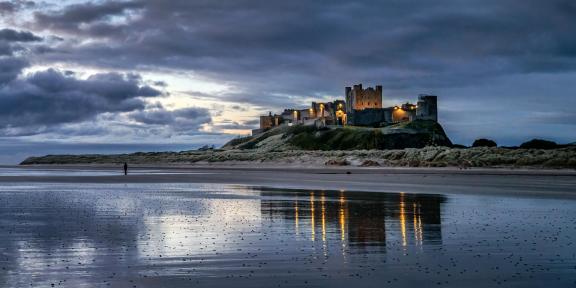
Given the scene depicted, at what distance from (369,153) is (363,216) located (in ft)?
217

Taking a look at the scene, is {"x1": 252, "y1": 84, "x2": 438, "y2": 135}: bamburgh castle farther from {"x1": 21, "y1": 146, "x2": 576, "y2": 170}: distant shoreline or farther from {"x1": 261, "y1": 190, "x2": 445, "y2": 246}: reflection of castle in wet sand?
{"x1": 261, "y1": 190, "x2": 445, "y2": 246}: reflection of castle in wet sand

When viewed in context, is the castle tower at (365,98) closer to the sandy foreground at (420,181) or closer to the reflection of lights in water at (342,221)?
the sandy foreground at (420,181)

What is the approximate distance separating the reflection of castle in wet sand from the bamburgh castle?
435 feet

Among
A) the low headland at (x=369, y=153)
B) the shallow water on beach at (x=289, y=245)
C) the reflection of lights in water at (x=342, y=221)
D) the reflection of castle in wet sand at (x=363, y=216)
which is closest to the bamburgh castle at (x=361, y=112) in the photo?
the low headland at (x=369, y=153)

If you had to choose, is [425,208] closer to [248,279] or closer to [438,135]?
[248,279]

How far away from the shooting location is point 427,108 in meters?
159

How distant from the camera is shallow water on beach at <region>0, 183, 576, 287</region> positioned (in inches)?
370

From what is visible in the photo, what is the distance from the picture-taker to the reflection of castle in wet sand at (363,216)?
46.2 ft

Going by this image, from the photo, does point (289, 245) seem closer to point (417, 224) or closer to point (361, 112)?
point (417, 224)

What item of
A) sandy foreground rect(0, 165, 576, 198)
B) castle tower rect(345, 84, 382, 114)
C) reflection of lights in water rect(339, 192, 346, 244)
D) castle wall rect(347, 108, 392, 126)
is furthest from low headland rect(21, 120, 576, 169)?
reflection of lights in water rect(339, 192, 346, 244)

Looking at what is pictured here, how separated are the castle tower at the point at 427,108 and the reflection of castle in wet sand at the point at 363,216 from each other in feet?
442

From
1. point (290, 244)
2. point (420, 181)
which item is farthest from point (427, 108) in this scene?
point (290, 244)

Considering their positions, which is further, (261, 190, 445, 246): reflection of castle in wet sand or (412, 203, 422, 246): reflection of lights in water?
(261, 190, 445, 246): reflection of castle in wet sand

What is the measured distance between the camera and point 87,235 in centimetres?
1451
